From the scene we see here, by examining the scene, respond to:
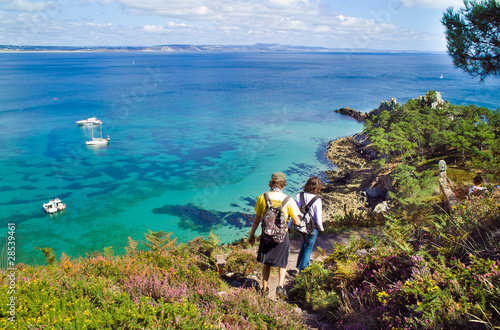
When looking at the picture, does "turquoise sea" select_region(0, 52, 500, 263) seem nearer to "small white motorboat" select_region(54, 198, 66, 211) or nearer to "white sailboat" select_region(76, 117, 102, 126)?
"small white motorboat" select_region(54, 198, 66, 211)

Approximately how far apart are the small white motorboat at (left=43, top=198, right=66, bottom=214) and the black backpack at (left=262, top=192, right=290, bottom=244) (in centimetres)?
2177

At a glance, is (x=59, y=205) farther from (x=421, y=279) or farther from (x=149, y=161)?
(x=421, y=279)

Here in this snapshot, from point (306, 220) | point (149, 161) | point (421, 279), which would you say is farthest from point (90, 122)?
point (421, 279)

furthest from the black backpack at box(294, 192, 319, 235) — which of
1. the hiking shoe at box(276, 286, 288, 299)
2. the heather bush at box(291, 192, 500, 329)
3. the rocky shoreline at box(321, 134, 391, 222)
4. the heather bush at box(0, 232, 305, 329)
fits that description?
the rocky shoreline at box(321, 134, 391, 222)

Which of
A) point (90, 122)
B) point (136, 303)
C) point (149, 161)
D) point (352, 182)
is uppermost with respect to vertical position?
point (136, 303)

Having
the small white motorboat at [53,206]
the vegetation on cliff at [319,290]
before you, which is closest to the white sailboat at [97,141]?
the small white motorboat at [53,206]

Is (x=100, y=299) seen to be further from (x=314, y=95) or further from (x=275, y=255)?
(x=314, y=95)

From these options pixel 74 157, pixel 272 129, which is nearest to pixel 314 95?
pixel 272 129

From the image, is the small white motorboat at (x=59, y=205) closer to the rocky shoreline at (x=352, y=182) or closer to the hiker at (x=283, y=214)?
the rocky shoreline at (x=352, y=182)

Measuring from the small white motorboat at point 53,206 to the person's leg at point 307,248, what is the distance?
21.4 m

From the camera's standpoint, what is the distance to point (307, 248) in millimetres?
6102

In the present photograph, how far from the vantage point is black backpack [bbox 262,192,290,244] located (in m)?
5.14

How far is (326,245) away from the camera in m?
9.35

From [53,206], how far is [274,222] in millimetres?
21980
